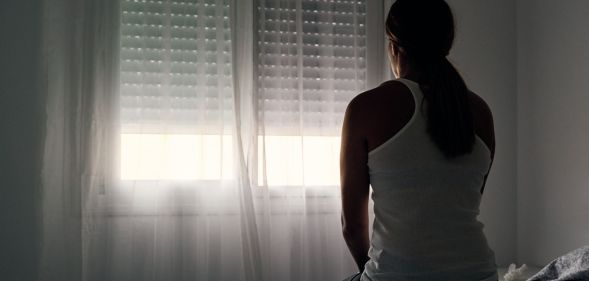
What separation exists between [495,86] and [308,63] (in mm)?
811

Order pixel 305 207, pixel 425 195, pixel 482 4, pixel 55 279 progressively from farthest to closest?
pixel 482 4, pixel 305 207, pixel 55 279, pixel 425 195

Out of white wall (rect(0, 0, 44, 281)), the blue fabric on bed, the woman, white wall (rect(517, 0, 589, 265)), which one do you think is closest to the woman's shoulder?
the woman

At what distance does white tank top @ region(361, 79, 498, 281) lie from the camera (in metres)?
0.81

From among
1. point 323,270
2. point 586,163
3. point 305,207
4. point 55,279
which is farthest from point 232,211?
point 586,163

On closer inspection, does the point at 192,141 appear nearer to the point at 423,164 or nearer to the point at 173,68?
the point at 173,68

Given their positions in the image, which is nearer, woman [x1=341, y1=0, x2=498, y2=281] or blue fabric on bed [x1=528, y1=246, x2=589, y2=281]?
woman [x1=341, y1=0, x2=498, y2=281]

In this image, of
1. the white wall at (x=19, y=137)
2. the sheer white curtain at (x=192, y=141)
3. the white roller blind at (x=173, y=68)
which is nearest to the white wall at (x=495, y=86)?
the sheer white curtain at (x=192, y=141)

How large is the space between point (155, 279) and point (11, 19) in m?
1.02

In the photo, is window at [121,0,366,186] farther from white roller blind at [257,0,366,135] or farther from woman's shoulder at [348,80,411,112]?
woman's shoulder at [348,80,411,112]

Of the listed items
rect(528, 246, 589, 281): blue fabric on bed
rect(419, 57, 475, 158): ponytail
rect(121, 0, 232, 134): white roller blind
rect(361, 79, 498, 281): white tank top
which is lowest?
rect(528, 246, 589, 281): blue fabric on bed

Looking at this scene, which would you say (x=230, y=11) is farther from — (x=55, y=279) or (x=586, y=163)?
(x=586, y=163)

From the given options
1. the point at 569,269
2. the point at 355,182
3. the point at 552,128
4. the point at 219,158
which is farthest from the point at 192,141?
the point at 552,128

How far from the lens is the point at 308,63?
6.03ft

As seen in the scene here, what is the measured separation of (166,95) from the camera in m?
1.72
